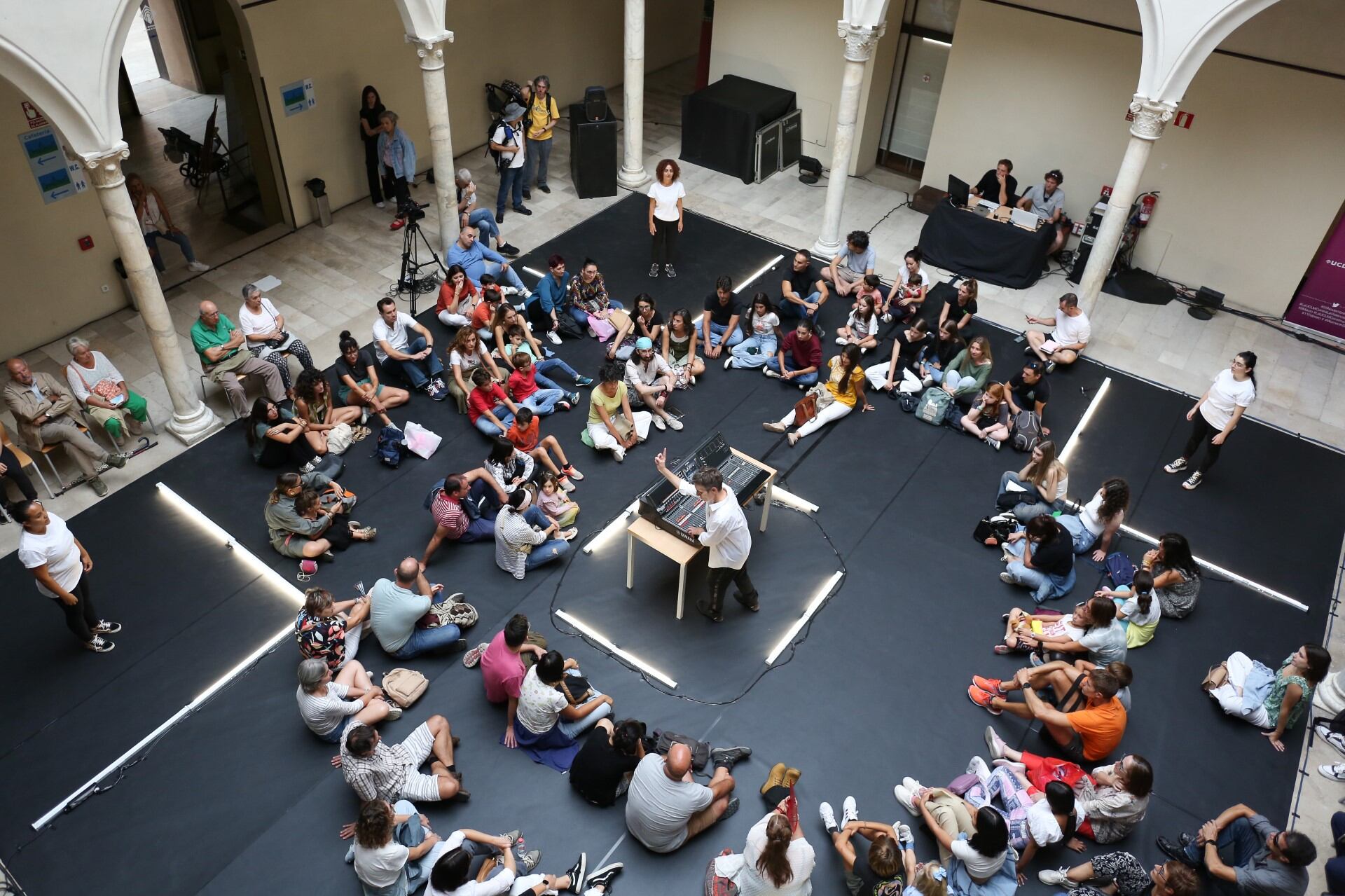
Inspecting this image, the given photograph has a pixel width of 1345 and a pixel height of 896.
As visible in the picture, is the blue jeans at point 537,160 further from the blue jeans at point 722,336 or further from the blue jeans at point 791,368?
the blue jeans at point 791,368

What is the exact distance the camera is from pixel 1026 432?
31.1 feet

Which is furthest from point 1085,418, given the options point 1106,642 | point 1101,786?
point 1101,786

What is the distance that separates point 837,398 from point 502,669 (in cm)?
476

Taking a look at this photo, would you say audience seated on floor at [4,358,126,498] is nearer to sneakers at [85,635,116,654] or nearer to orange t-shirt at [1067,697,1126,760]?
sneakers at [85,635,116,654]

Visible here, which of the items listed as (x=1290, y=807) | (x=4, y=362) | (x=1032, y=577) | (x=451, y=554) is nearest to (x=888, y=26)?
(x=1032, y=577)

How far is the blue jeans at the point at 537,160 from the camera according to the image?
521 inches

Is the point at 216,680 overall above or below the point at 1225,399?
below

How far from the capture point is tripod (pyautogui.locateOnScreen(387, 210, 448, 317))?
11.2 metres

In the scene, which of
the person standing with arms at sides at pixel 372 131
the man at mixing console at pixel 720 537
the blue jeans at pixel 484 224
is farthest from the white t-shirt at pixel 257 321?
the man at mixing console at pixel 720 537

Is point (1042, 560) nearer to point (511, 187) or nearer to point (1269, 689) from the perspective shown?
point (1269, 689)

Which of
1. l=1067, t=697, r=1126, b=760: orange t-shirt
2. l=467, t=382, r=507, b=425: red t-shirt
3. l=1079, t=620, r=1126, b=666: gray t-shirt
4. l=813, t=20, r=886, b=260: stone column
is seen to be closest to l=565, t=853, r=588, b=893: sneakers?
l=1067, t=697, r=1126, b=760: orange t-shirt

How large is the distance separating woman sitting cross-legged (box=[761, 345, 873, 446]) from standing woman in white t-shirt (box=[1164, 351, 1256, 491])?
306cm

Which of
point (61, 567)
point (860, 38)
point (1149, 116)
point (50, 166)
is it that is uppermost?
point (860, 38)

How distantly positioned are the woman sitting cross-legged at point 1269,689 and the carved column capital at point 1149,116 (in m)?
5.43
